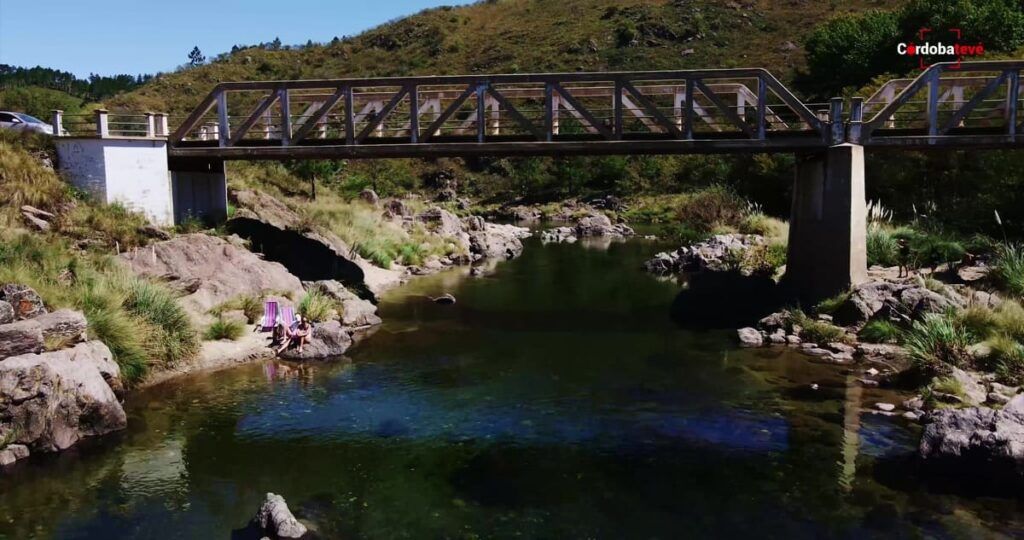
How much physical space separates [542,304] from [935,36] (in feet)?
163

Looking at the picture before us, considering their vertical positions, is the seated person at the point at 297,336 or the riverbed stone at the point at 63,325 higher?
the riverbed stone at the point at 63,325

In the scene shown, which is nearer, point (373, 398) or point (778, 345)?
point (373, 398)

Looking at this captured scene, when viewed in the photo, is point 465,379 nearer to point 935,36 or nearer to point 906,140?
point 906,140

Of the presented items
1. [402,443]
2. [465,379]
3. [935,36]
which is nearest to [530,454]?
[402,443]

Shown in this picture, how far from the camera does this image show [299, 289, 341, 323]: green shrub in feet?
77.8

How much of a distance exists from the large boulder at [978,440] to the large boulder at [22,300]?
1711cm

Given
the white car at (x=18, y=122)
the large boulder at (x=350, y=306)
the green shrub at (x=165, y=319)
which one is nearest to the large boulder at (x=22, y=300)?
the green shrub at (x=165, y=319)

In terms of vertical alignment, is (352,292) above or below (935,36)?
below

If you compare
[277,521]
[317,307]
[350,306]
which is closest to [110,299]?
[317,307]

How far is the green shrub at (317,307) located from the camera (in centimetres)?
2372

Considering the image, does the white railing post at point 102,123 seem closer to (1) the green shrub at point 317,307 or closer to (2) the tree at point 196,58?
(1) the green shrub at point 317,307

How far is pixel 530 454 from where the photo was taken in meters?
14.6

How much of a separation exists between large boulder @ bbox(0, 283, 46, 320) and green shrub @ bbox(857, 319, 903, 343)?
19.7 m

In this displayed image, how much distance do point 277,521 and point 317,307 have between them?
517 inches
